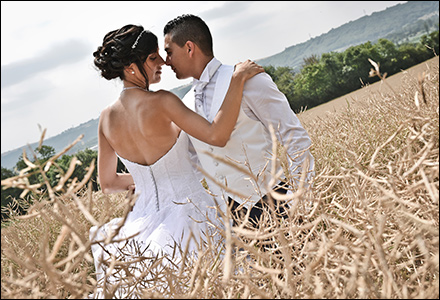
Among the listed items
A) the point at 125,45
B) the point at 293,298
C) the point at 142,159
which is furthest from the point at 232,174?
the point at 293,298

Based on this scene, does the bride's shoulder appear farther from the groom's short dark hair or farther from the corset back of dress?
the groom's short dark hair

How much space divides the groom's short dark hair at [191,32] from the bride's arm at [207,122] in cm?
70

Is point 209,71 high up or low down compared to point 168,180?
up

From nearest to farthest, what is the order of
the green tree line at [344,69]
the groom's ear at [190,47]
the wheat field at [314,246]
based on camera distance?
the wheat field at [314,246]
the groom's ear at [190,47]
the green tree line at [344,69]

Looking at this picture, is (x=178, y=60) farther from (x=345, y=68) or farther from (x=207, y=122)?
(x=345, y=68)

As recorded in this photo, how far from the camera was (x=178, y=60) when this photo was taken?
353 centimetres

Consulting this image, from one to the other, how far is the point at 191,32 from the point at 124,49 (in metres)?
0.64

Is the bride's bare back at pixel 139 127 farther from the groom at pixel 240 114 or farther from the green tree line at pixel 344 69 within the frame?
the green tree line at pixel 344 69

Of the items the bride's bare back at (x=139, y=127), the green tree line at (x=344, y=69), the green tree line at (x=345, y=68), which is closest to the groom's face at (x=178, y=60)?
the bride's bare back at (x=139, y=127)

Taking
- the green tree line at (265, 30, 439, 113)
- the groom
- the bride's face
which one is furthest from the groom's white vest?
the green tree line at (265, 30, 439, 113)

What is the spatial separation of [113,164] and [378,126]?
85.8 inches

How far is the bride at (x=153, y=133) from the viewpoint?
2984 mm

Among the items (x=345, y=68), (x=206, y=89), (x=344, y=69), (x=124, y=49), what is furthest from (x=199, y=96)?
(x=344, y=69)

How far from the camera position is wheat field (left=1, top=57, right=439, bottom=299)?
0.78 meters
